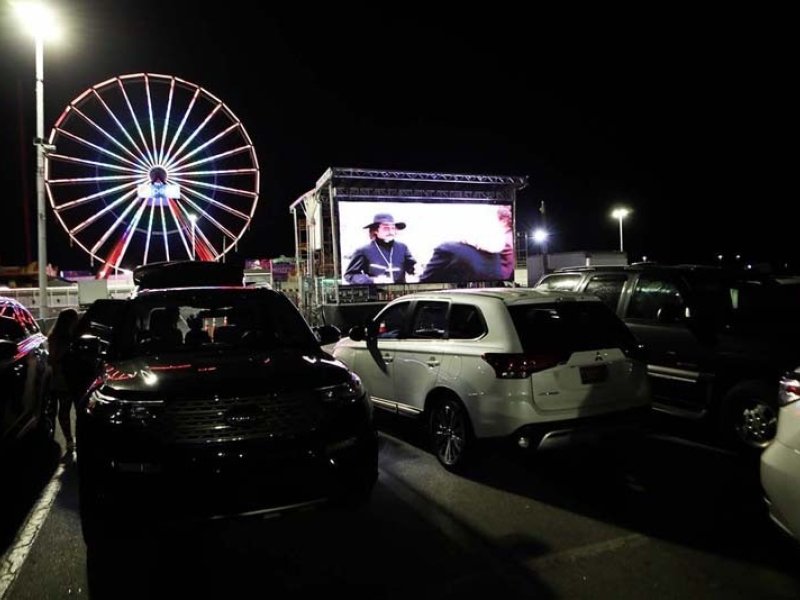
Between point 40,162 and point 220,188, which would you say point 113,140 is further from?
point 40,162

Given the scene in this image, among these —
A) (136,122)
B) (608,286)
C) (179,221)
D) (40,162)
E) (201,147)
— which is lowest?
(608,286)

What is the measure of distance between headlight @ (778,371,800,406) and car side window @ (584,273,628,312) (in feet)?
12.3

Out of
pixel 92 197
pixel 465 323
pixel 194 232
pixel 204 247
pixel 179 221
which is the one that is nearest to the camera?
pixel 465 323

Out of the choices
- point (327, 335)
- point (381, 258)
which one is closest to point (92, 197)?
point (381, 258)

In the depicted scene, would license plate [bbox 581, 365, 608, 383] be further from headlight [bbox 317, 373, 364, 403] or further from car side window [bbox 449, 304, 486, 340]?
headlight [bbox 317, 373, 364, 403]

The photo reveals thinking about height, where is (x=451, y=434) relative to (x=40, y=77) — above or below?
below

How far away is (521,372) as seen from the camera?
4.64 m

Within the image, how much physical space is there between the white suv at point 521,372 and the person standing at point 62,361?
3602 millimetres

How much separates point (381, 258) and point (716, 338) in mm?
19009

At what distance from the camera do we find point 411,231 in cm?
2477

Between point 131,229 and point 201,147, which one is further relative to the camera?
point 201,147

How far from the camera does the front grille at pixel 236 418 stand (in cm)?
326

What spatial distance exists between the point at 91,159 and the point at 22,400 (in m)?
25.0

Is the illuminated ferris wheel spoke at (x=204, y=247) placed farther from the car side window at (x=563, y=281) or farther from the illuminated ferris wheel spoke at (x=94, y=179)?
the car side window at (x=563, y=281)
